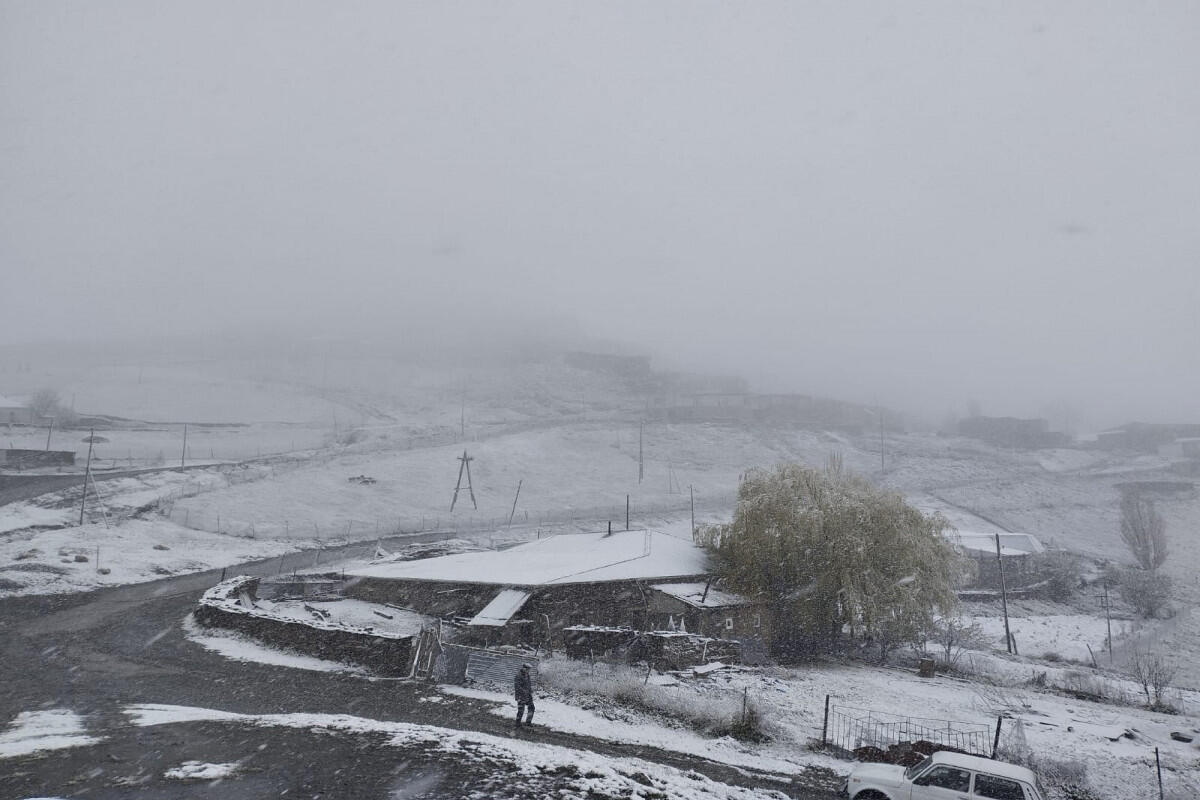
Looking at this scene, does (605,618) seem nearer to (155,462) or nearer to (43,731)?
(43,731)

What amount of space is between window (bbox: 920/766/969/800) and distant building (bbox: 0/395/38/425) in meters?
89.3

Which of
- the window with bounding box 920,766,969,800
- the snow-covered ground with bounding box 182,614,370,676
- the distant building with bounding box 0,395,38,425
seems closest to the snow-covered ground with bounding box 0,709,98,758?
the snow-covered ground with bounding box 182,614,370,676

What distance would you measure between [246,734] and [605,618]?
49.5ft

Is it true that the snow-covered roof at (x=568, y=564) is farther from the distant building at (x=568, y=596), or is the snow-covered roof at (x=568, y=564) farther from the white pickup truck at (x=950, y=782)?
the white pickup truck at (x=950, y=782)

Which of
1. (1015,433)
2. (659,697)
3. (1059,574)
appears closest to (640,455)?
(1059,574)

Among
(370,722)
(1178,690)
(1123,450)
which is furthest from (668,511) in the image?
(1123,450)

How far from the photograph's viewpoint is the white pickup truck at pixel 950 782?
9.77 m

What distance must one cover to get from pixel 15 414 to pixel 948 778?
304ft

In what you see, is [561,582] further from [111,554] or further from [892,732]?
[111,554]

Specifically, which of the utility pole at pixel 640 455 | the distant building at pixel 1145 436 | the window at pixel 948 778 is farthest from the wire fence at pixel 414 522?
the distant building at pixel 1145 436

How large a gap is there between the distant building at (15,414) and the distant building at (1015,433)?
137426 mm

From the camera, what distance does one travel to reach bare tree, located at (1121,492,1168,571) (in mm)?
56312

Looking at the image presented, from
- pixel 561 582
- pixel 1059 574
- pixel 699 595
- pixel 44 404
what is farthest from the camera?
pixel 44 404

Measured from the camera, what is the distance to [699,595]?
26.2 m
